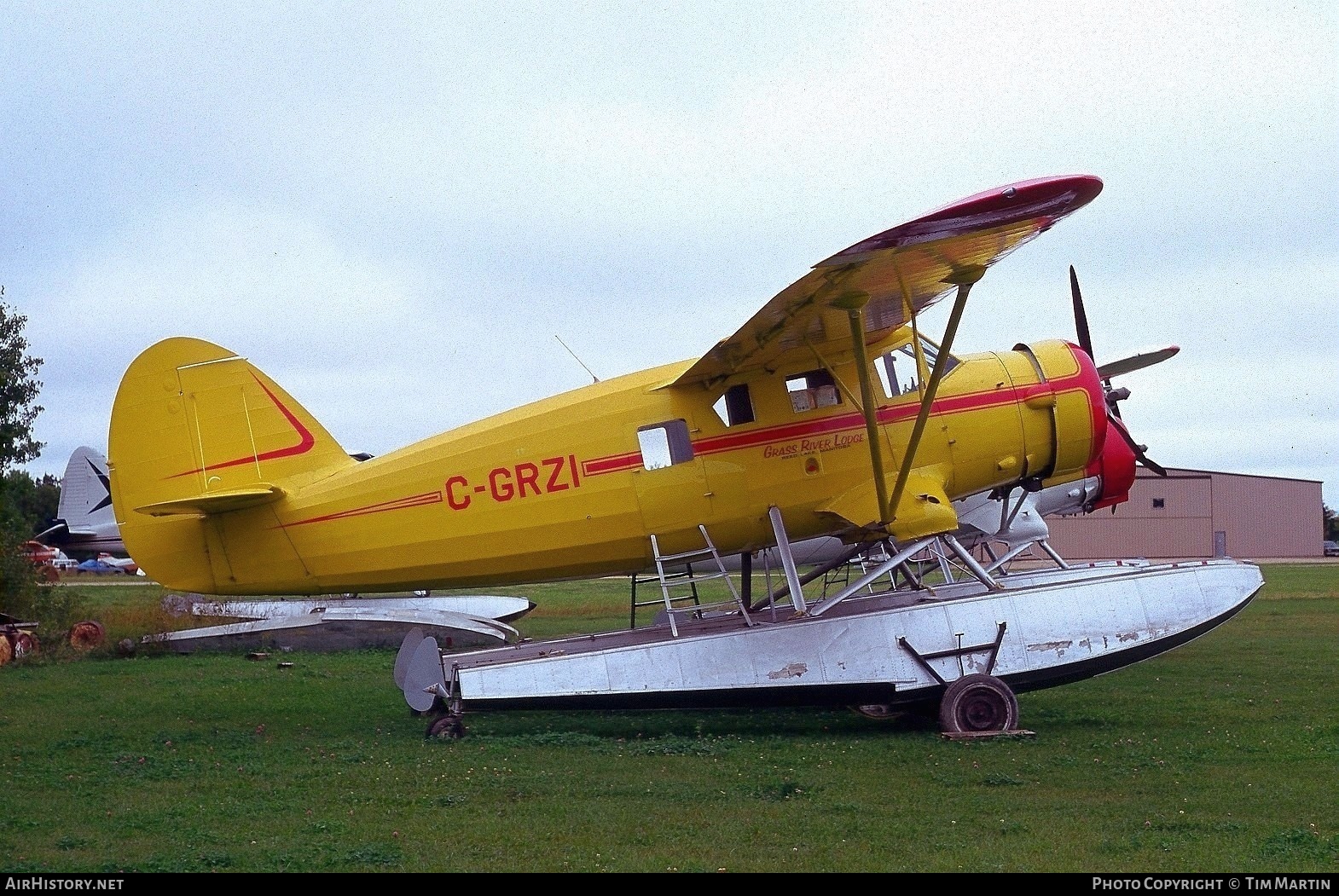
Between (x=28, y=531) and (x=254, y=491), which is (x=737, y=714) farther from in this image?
(x=28, y=531)

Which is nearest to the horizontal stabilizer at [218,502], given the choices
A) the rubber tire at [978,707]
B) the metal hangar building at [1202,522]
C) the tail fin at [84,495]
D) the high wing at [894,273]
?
the high wing at [894,273]

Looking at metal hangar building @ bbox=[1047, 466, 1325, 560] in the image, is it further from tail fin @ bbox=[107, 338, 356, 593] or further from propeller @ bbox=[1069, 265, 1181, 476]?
tail fin @ bbox=[107, 338, 356, 593]

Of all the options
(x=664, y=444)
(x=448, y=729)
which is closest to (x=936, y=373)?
(x=664, y=444)

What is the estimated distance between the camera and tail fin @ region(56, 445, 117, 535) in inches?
1535

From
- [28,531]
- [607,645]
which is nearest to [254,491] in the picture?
[607,645]

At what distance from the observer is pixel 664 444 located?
11.3 meters

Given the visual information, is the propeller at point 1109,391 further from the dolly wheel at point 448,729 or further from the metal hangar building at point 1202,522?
the metal hangar building at point 1202,522

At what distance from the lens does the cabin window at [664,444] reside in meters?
11.2

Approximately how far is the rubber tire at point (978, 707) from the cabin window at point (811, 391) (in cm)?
282

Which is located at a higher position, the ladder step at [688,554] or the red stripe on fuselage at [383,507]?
the red stripe on fuselage at [383,507]

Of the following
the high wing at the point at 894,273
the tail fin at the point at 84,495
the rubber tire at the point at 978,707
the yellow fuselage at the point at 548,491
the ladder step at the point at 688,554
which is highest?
the tail fin at the point at 84,495

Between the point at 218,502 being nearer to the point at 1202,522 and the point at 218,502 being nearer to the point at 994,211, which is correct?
the point at 994,211

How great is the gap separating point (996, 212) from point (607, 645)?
5.16 meters

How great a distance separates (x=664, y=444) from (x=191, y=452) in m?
4.37
